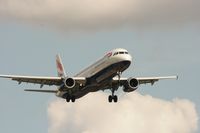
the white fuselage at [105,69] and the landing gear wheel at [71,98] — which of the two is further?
the landing gear wheel at [71,98]

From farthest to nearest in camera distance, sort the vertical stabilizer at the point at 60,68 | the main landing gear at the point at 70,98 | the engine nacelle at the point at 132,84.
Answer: the vertical stabilizer at the point at 60,68 → the main landing gear at the point at 70,98 → the engine nacelle at the point at 132,84

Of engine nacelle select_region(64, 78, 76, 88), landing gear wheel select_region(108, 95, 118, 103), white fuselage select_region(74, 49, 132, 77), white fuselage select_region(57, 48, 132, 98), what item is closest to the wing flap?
engine nacelle select_region(64, 78, 76, 88)

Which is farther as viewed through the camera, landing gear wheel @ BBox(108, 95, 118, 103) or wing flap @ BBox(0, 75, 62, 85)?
landing gear wheel @ BBox(108, 95, 118, 103)

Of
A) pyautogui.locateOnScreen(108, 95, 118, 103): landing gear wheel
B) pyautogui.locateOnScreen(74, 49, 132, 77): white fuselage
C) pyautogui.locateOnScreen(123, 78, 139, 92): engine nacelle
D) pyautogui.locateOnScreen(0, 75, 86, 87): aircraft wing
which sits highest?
pyautogui.locateOnScreen(74, 49, 132, 77): white fuselage

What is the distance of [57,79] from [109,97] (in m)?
7.83

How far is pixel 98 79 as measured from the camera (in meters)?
88.9

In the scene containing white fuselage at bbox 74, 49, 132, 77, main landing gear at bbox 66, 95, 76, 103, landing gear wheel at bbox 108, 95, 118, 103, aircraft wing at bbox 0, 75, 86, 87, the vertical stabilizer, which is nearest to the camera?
white fuselage at bbox 74, 49, 132, 77

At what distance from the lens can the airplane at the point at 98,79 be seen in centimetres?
8700

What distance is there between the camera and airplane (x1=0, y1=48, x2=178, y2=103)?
87000mm

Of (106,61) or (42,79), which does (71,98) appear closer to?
(42,79)

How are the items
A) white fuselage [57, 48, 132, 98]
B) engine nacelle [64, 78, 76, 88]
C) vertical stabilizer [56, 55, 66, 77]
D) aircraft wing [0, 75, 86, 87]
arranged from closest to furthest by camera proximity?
white fuselage [57, 48, 132, 98] < engine nacelle [64, 78, 76, 88] < aircraft wing [0, 75, 86, 87] < vertical stabilizer [56, 55, 66, 77]

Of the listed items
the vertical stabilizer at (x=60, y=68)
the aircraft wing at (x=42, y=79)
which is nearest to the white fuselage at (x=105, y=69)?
the aircraft wing at (x=42, y=79)

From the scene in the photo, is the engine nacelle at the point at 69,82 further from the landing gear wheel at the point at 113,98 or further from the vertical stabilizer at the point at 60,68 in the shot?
the vertical stabilizer at the point at 60,68

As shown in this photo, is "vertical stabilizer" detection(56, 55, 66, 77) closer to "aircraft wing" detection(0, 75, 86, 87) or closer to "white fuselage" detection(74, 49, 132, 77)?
"aircraft wing" detection(0, 75, 86, 87)
